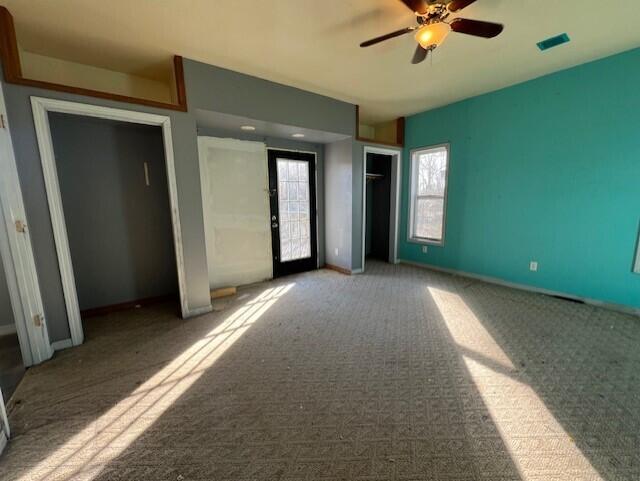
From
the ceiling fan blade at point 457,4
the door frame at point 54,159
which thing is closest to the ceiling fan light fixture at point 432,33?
the ceiling fan blade at point 457,4

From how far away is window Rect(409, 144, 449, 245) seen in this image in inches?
169

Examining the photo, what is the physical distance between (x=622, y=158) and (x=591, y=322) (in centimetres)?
173

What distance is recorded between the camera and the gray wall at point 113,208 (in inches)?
106

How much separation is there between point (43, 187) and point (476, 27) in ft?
11.3

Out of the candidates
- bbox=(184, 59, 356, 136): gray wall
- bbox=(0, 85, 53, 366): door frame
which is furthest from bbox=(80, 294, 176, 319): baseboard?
bbox=(184, 59, 356, 136): gray wall

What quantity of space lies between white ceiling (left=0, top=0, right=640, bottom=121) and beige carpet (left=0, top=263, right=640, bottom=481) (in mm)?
2640

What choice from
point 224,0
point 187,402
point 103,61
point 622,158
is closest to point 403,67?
point 224,0

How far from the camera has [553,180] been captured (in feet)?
10.3

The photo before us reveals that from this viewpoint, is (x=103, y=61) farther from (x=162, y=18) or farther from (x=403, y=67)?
(x=403, y=67)

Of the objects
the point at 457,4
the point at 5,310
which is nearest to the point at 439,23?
the point at 457,4

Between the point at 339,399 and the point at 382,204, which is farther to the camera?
the point at 382,204

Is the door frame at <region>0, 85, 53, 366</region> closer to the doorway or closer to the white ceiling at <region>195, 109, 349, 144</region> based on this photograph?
the white ceiling at <region>195, 109, 349, 144</region>

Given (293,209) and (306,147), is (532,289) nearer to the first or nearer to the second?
(293,209)

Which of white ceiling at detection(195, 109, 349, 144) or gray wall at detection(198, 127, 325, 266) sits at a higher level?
white ceiling at detection(195, 109, 349, 144)
